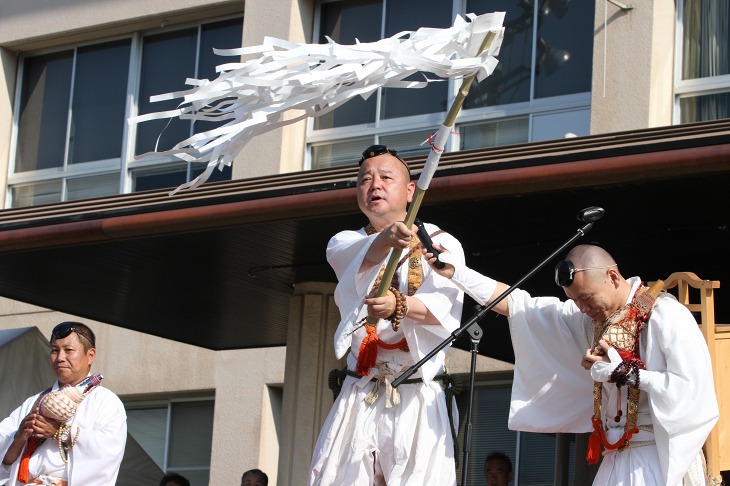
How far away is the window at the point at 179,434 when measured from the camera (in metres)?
15.6

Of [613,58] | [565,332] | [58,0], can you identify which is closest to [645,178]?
[565,332]

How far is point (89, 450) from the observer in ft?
26.0

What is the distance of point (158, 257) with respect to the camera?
10.1 metres

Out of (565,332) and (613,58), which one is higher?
(613,58)

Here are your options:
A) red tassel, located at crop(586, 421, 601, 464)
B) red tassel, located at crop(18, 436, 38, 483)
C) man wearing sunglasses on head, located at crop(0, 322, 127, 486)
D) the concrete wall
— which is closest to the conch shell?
man wearing sunglasses on head, located at crop(0, 322, 127, 486)

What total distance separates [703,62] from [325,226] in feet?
16.0

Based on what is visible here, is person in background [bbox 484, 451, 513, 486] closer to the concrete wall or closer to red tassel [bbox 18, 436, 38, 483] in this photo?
the concrete wall

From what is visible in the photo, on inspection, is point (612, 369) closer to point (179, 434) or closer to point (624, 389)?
point (624, 389)

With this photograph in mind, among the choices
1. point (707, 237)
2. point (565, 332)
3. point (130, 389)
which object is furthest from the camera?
point (130, 389)

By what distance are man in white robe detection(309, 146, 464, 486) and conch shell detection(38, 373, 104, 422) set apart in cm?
198

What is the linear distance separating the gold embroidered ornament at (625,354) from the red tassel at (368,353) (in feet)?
3.35

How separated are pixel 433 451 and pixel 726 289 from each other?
4.11 m

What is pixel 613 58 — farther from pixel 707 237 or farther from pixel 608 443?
pixel 608 443

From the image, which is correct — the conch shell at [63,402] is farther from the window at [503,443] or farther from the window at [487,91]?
the window at [503,443]
